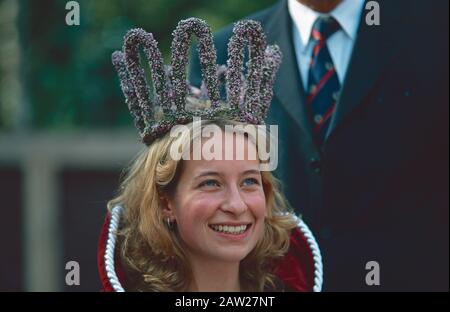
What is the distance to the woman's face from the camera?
147 centimetres

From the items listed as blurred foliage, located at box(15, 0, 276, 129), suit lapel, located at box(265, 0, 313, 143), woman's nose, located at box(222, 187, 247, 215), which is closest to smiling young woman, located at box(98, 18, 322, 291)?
woman's nose, located at box(222, 187, 247, 215)

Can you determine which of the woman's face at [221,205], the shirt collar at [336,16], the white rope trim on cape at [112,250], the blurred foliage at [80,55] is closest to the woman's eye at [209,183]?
the woman's face at [221,205]

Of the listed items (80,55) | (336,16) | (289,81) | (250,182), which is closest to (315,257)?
(250,182)

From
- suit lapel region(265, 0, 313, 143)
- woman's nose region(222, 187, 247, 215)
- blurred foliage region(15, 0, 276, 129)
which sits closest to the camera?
woman's nose region(222, 187, 247, 215)

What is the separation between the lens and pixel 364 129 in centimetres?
178

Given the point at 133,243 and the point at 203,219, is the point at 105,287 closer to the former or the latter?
the point at 133,243

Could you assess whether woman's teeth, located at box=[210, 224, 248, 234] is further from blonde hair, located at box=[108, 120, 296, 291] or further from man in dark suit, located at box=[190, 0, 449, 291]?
man in dark suit, located at box=[190, 0, 449, 291]

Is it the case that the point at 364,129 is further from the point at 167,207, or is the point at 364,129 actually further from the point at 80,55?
the point at 80,55

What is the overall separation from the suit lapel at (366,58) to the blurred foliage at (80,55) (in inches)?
31.9

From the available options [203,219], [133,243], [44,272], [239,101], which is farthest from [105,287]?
[44,272]

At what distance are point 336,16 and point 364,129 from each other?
0.76 ft

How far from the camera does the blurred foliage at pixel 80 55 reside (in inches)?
105

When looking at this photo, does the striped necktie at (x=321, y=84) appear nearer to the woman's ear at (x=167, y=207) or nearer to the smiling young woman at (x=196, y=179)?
the smiling young woman at (x=196, y=179)

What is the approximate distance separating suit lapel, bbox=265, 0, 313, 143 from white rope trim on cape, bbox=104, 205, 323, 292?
21cm
